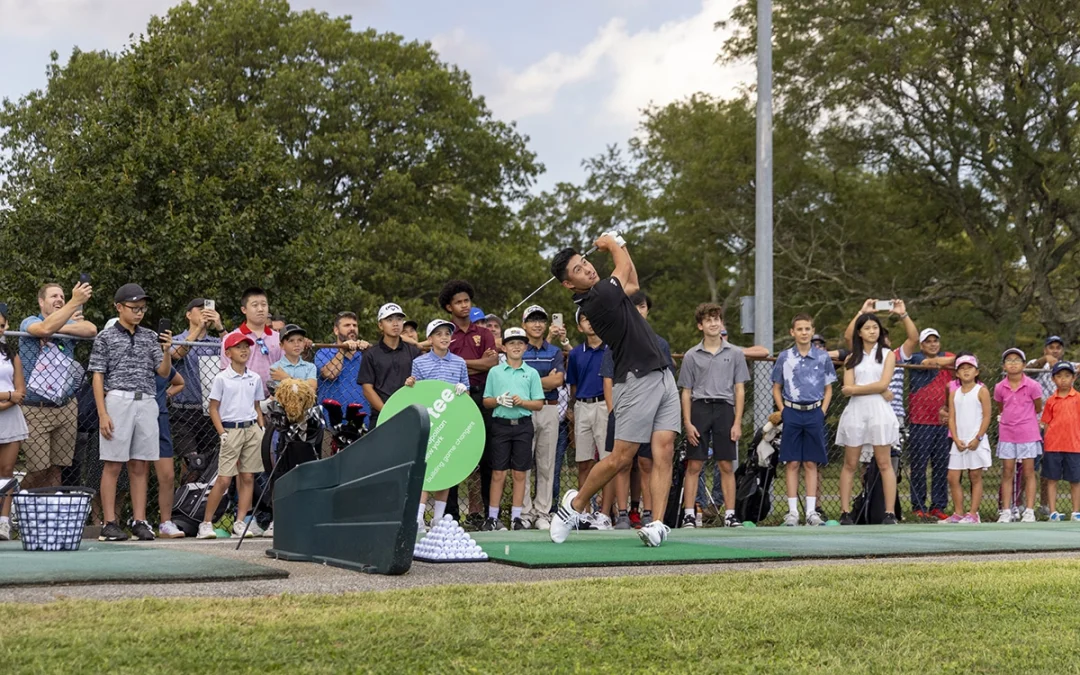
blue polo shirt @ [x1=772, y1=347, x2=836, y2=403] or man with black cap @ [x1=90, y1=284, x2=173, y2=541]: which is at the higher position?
blue polo shirt @ [x1=772, y1=347, x2=836, y2=403]

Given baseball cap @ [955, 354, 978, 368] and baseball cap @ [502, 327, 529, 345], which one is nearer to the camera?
baseball cap @ [502, 327, 529, 345]

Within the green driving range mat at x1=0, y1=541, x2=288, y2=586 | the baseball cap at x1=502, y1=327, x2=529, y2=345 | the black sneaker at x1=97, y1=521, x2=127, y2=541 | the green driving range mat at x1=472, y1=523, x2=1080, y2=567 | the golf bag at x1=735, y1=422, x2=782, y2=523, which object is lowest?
the green driving range mat at x1=0, y1=541, x2=288, y2=586

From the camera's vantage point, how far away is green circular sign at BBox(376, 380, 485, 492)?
870 centimetres

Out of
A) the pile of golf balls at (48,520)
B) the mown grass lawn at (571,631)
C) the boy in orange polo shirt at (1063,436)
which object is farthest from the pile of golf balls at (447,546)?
the boy in orange polo shirt at (1063,436)

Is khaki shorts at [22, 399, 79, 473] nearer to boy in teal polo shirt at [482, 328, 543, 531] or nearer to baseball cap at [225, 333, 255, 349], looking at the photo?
baseball cap at [225, 333, 255, 349]

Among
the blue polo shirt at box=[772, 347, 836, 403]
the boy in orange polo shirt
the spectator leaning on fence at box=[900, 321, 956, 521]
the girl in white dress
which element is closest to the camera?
the blue polo shirt at box=[772, 347, 836, 403]

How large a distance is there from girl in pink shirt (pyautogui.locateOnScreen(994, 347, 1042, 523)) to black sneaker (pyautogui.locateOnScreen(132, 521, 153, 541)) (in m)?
8.59

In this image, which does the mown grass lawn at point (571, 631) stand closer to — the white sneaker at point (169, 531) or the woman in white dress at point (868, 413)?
the white sneaker at point (169, 531)

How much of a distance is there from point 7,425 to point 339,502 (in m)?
3.79

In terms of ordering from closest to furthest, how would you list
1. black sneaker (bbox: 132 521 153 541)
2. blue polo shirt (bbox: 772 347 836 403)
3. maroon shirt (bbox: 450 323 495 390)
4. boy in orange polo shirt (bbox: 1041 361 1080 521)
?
1. black sneaker (bbox: 132 521 153 541)
2. maroon shirt (bbox: 450 323 495 390)
3. blue polo shirt (bbox: 772 347 836 403)
4. boy in orange polo shirt (bbox: 1041 361 1080 521)

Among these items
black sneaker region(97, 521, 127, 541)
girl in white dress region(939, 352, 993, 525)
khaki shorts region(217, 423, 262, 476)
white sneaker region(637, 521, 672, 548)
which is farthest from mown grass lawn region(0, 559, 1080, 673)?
girl in white dress region(939, 352, 993, 525)

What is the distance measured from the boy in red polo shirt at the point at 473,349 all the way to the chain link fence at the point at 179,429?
370 millimetres

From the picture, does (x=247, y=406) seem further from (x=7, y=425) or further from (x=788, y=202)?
(x=788, y=202)

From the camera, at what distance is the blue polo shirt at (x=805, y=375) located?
1193 centimetres
